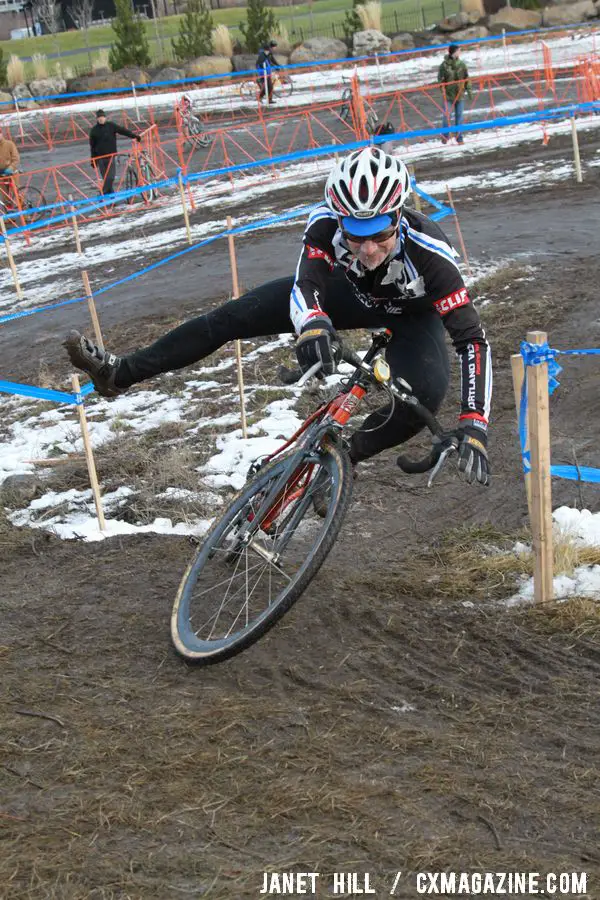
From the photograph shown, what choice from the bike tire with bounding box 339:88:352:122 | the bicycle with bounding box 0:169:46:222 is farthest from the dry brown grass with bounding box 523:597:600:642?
the bike tire with bounding box 339:88:352:122

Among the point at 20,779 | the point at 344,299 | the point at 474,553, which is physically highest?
the point at 344,299

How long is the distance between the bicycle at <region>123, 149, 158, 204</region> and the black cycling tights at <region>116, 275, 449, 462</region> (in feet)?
53.6

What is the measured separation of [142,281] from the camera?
1484 cm

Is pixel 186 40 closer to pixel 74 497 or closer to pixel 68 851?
pixel 74 497

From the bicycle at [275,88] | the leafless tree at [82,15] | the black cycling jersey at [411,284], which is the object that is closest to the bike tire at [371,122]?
the bicycle at [275,88]

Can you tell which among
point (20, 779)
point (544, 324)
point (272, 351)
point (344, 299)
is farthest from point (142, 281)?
point (20, 779)

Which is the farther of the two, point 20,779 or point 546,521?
point 546,521

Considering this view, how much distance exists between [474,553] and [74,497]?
3.39 meters

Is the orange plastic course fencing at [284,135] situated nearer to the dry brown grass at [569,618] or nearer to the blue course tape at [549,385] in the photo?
the blue course tape at [549,385]

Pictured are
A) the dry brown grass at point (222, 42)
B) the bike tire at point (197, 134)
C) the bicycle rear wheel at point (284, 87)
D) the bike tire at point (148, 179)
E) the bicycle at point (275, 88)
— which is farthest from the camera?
the dry brown grass at point (222, 42)

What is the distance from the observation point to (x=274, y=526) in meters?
4.98

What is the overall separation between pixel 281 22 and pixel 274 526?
5194 cm

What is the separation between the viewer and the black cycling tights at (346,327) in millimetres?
5199

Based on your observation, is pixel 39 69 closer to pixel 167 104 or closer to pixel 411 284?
pixel 167 104
